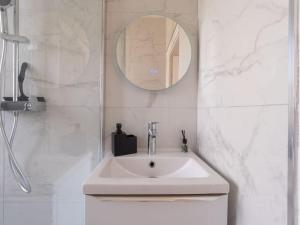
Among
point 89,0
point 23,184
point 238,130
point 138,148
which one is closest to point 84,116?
point 138,148

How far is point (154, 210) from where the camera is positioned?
826 millimetres

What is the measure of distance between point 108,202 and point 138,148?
26.1 inches

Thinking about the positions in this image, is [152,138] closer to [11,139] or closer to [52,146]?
[52,146]

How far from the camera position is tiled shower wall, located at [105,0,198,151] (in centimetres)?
147

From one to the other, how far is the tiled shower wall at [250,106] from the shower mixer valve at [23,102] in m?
0.93

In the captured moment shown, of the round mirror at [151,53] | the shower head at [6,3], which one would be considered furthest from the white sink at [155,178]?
the shower head at [6,3]

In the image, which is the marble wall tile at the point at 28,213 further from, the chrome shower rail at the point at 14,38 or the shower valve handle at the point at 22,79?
the chrome shower rail at the point at 14,38

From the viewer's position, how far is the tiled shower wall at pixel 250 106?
2.02 feet

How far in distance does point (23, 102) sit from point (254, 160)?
1.17 meters

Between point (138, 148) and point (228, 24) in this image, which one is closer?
point (228, 24)

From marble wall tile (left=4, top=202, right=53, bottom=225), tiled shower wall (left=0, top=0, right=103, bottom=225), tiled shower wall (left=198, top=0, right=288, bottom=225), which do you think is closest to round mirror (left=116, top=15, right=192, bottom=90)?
tiled shower wall (left=0, top=0, right=103, bottom=225)

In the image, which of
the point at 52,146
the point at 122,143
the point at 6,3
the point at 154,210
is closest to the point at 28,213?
the point at 52,146

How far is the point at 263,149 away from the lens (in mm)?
693

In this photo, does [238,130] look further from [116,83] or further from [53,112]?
[53,112]
